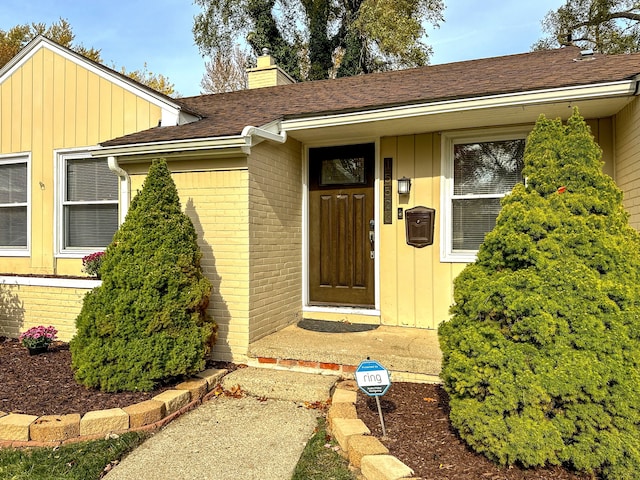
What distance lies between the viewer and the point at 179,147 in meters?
4.49

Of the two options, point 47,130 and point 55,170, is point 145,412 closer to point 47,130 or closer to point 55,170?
point 55,170

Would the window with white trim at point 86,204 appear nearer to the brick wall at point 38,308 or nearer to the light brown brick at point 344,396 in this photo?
the brick wall at point 38,308

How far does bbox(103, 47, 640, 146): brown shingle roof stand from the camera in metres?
4.20

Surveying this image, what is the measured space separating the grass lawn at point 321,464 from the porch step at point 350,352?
1094mm

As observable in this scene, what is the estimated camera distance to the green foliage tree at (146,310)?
3.58m

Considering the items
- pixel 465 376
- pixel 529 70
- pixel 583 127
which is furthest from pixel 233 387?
pixel 529 70

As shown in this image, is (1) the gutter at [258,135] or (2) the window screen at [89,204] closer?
(1) the gutter at [258,135]

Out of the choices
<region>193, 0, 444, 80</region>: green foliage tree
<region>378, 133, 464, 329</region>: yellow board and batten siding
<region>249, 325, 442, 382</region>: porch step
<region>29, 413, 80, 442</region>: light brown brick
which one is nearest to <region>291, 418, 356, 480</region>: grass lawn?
<region>249, 325, 442, 382</region>: porch step

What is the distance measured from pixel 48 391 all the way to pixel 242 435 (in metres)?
1.82

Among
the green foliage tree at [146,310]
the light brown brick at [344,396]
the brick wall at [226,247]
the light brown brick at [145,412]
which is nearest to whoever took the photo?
the light brown brick at [145,412]

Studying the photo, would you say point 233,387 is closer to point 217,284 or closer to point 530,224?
point 217,284

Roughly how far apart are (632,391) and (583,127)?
1610 millimetres

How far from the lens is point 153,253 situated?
12.5 ft

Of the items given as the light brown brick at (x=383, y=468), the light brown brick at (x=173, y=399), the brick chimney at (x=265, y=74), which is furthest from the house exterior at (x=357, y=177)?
the brick chimney at (x=265, y=74)
